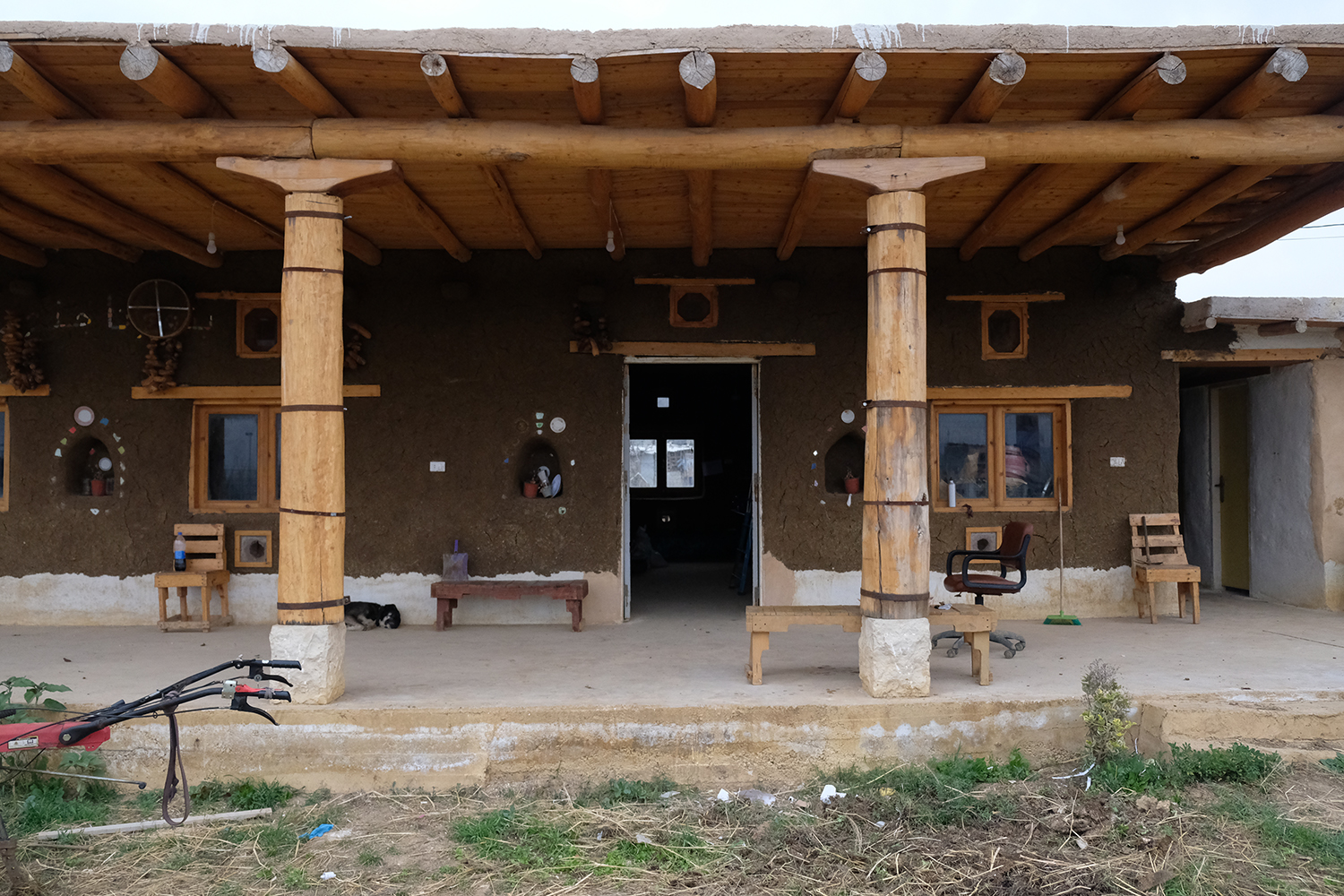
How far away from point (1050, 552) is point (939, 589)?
3.30ft

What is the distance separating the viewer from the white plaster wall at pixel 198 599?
7.11 m

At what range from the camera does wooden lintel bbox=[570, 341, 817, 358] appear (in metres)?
7.15

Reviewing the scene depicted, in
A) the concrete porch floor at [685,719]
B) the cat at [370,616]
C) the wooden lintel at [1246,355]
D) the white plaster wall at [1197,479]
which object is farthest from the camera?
the white plaster wall at [1197,479]

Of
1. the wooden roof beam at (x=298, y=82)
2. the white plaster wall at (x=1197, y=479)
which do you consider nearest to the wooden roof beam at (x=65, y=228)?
the wooden roof beam at (x=298, y=82)

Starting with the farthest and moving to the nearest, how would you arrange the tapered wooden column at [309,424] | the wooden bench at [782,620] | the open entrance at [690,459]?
the open entrance at [690,459], the wooden bench at [782,620], the tapered wooden column at [309,424]

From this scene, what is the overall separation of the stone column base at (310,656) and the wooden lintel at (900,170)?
11.8 ft

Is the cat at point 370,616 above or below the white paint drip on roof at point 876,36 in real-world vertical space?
below

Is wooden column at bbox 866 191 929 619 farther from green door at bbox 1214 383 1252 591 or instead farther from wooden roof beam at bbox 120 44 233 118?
green door at bbox 1214 383 1252 591

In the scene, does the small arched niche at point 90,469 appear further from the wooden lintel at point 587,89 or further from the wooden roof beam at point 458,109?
the wooden lintel at point 587,89

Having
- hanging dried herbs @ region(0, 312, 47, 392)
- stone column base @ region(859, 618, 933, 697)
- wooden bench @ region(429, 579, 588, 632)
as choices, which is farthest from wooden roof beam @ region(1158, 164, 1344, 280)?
hanging dried herbs @ region(0, 312, 47, 392)

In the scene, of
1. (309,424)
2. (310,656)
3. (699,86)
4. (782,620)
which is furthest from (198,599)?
(699,86)

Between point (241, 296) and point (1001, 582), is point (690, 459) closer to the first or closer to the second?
point (241, 296)

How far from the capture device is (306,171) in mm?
4648

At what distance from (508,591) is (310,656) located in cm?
232
